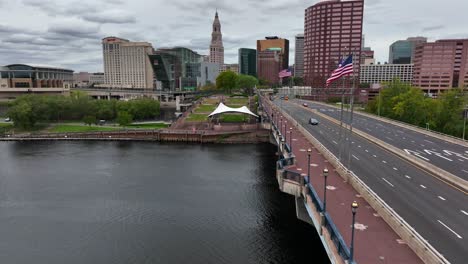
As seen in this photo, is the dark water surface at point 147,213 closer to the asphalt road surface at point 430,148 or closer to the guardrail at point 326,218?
the guardrail at point 326,218

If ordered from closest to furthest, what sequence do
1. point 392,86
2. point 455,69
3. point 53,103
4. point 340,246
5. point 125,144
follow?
point 340,246
point 125,144
point 392,86
point 53,103
point 455,69

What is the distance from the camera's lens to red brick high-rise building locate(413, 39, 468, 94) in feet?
566

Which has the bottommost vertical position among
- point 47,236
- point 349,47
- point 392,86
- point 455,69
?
point 47,236

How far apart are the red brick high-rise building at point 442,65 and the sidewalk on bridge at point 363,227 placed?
18038cm

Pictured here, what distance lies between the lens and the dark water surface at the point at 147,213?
29781 millimetres

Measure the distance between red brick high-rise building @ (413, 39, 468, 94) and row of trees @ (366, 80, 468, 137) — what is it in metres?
93.3

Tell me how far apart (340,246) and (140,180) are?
39.5 meters

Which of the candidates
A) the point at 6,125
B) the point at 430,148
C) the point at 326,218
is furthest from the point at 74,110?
the point at 326,218

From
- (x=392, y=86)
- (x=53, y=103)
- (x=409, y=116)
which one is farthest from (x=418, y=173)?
(x=53, y=103)

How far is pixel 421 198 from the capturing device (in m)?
26.6

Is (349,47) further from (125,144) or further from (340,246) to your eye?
(340,246)

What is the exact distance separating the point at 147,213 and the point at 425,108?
79125 mm

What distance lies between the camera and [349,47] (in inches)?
7190

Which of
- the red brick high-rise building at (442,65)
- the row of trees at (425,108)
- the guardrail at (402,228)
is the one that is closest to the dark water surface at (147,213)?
the guardrail at (402,228)
